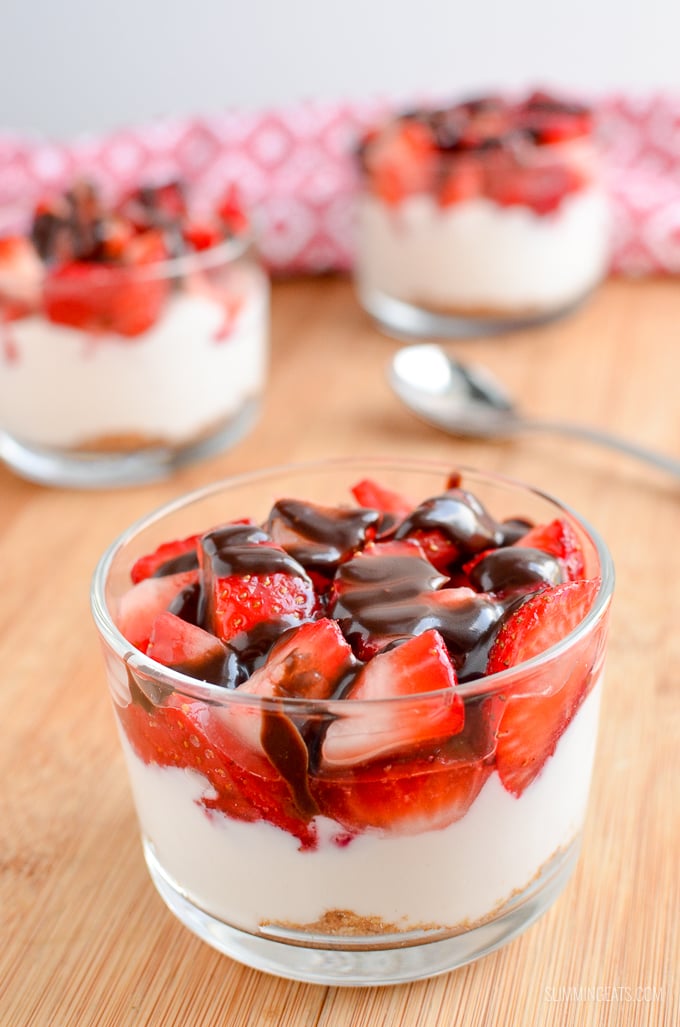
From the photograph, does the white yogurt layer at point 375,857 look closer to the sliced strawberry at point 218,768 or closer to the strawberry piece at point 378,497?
the sliced strawberry at point 218,768

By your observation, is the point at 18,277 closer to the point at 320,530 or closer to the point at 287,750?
the point at 320,530

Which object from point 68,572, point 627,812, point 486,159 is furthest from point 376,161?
point 627,812

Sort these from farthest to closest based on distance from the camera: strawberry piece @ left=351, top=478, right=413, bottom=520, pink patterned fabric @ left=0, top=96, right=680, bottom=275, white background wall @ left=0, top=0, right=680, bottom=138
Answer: white background wall @ left=0, top=0, right=680, bottom=138 < pink patterned fabric @ left=0, top=96, right=680, bottom=275 < strawberry piece @ left=351, top=478, right=413, bottom=520

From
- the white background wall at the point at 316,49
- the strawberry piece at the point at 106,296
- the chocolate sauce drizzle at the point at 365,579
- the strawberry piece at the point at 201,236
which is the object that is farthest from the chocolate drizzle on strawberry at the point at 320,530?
the white background wall at the point at 316,49

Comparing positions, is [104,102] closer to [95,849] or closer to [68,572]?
[68,572]

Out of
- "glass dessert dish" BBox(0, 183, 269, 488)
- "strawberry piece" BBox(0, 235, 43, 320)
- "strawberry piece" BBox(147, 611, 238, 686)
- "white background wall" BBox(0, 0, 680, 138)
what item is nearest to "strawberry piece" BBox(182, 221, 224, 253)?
"glass dessert dish" BBox(0, 183, 269, 488)

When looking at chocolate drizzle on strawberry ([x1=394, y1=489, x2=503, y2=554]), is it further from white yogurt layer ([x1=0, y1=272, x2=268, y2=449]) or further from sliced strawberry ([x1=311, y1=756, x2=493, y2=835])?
white yogurt layer ([x1=0, y1=272, x2=268, y2=449])
